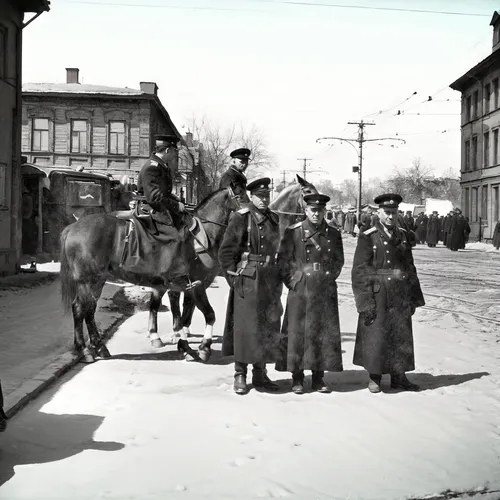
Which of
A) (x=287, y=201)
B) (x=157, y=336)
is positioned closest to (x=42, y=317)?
(x=157, y=336)

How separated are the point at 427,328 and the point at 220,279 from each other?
7.41 meters

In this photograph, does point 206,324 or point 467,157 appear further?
point 206,324

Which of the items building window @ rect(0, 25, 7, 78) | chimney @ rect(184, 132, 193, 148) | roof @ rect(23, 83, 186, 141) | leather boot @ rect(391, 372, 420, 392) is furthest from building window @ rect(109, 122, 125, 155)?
building window @ rect(0, 25, 7, 78)

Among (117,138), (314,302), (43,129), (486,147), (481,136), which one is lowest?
(314,302)

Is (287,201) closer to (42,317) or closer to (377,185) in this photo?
(377,185)

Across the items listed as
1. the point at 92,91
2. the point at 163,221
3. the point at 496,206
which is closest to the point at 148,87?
the point at 163,221

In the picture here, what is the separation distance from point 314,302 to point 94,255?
113 inches

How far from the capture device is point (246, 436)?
4.79m

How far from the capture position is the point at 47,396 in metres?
5.93

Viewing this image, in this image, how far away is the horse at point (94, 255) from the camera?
776 centimetres

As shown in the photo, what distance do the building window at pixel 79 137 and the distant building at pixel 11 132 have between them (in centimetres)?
621

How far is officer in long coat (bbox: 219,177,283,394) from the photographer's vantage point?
6168 mm

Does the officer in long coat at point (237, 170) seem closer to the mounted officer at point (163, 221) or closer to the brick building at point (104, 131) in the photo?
the mounted officer at point (163, 221)

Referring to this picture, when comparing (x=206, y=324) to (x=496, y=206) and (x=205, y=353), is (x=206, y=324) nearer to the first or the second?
(x=205, y=353)
